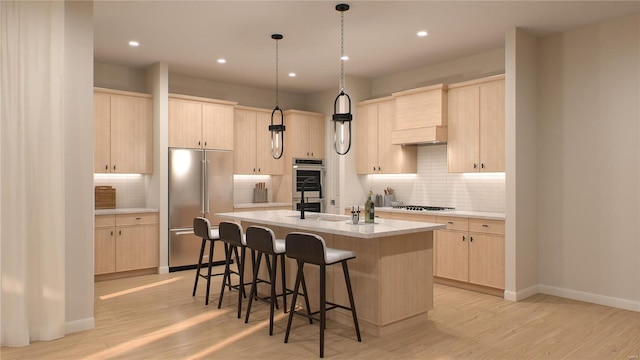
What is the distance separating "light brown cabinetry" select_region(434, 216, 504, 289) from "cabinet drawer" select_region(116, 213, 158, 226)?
394 cm

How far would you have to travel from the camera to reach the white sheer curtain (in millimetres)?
3576

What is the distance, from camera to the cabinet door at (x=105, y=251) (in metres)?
5.93

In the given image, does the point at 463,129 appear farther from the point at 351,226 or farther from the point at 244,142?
the point at 244,142

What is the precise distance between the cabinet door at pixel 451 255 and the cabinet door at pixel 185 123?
3.80 metres

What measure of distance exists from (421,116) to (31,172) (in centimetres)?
467

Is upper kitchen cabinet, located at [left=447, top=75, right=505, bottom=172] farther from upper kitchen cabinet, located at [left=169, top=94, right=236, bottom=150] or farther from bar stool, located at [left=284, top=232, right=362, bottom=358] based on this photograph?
upper kitchen cabinet, located at [left=169, top=94, right=236, bottom=150]

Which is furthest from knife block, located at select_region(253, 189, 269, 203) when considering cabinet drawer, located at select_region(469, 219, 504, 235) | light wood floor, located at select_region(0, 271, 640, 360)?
cabinet drawer, located at select_region(469, 219, 504, 235)

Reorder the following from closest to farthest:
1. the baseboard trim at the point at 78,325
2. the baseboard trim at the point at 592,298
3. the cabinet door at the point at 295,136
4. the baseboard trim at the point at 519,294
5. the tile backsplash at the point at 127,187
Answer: the baseboard trim at the point at 78,325 → the baseboard trim at the point at 592,298 → the baseboard trim at the point at 519,294 → the tile backsplash at the point at 127,187 → the cabinet door at the point at 295,136

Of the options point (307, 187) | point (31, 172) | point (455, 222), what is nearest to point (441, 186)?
point (455, 222)

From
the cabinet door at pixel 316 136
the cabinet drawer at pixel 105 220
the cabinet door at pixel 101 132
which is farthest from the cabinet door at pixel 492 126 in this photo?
the cabinet door at pixel 101 132

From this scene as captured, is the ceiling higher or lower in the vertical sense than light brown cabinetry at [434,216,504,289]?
higher

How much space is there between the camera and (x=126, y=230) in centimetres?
619

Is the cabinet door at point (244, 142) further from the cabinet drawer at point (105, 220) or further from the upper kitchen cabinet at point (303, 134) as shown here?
the cabinet drawer at point (105, 220)

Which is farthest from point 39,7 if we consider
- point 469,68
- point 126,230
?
point 469,68
